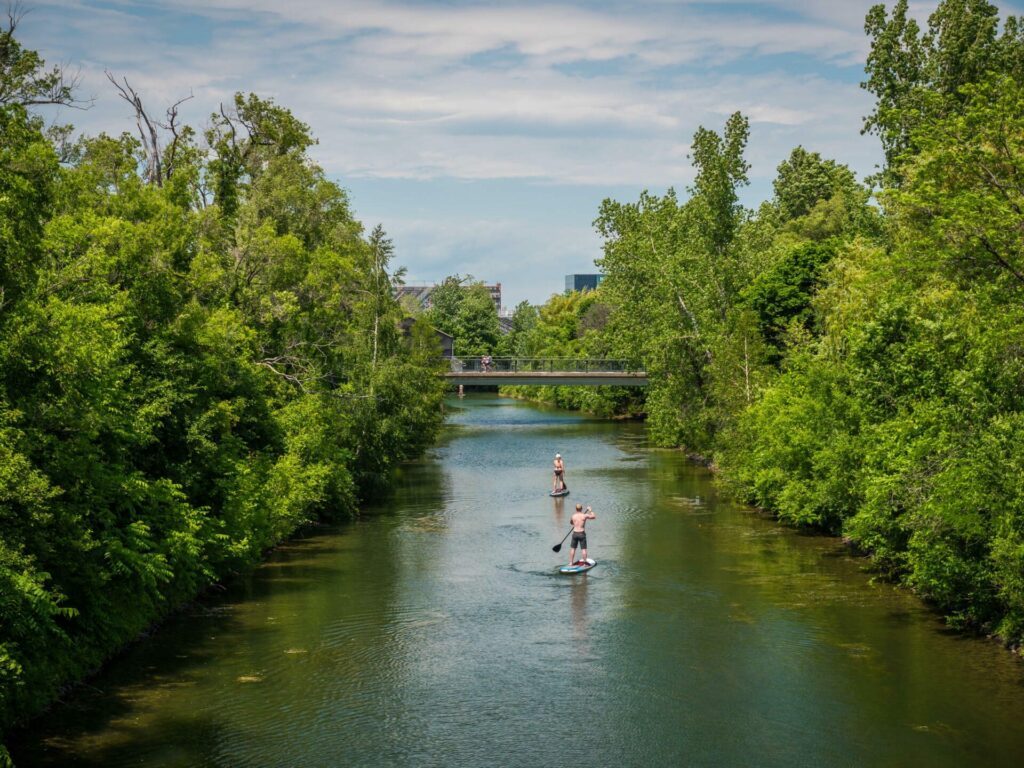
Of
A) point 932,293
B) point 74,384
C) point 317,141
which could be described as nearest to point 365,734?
point 74,384

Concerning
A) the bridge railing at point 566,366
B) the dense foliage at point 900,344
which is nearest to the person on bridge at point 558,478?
the dense foliage at point 900,344

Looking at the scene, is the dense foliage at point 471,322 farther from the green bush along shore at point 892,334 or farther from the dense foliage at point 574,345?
the green bush along shore at point 892,334

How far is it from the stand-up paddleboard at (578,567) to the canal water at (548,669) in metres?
0.47

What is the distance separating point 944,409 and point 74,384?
61.4 ft

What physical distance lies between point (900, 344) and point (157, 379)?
762 inches

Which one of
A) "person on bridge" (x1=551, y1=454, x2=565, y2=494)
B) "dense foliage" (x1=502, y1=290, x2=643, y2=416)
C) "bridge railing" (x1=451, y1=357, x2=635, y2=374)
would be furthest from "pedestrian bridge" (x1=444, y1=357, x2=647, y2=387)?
"person on bridge" (x1=551, y1=454, x2=565, y2=494)

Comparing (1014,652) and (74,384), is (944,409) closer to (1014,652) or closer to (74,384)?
(1014,652)

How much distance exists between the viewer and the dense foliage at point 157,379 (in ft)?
60.1

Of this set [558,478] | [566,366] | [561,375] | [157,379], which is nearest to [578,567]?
[157,379]

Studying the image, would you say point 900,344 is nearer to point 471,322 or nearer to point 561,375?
point 561,375

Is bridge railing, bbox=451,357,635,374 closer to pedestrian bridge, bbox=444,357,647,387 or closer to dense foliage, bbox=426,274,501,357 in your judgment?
pedestrian bridge, bbox=444,357,647,387

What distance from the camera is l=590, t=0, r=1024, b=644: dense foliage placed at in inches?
936

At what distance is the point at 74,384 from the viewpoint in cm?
1912

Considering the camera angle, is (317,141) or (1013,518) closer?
(1013,518)
